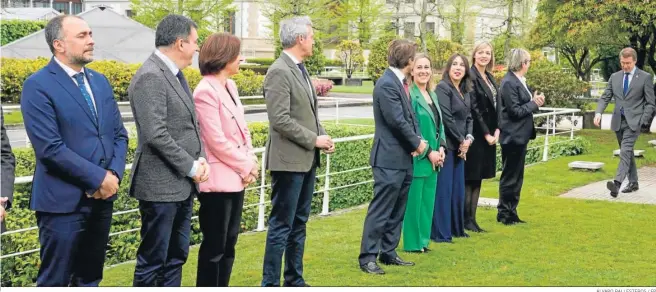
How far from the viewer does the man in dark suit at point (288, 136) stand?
6012 millimetres

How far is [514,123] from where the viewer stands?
30.0 feet

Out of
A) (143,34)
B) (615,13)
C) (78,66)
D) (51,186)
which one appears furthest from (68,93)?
(143,34)

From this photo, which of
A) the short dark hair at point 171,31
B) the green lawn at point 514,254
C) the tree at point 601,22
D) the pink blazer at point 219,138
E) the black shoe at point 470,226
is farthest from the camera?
the tree at point 601,22

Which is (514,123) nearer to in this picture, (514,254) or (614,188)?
(514,254)

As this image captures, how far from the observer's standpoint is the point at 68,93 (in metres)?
4.78

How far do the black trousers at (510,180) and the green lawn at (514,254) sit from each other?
0.21m

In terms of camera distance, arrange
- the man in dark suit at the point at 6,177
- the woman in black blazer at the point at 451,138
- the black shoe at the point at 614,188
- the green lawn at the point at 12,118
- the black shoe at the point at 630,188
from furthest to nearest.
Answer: the green lawn at the point at 12,118
the black shoe at the point at 630,188
the black shoe at the point at 614,188
the woman in black blazer at the point at 451,138
the man in dark suit at the point at 6,177

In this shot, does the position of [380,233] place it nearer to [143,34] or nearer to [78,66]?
[78,66]

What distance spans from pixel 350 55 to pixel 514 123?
4005cm

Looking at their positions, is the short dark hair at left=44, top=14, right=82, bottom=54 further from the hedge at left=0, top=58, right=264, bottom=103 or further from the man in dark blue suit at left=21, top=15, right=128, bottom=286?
the hedge at left=0, top=58, right=264, bottom=103

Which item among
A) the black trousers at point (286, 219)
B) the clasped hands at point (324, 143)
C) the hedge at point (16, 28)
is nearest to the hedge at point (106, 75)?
the hedge at point (16, 28)

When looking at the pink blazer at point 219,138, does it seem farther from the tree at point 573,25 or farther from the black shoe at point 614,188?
the tree at point 573,25

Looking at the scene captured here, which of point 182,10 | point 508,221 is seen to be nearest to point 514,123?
point 508,221

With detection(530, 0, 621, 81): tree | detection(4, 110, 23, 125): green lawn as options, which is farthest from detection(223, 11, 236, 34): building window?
detection(530, 0, 621, 81): tree
